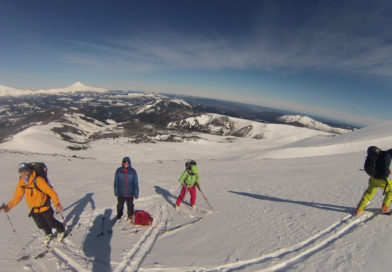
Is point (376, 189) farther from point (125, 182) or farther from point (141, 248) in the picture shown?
point (125, 182)

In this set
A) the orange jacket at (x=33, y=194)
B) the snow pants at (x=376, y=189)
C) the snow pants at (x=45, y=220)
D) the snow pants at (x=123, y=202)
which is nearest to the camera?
the orange jacket at (x=33, y=194)

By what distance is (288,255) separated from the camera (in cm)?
472

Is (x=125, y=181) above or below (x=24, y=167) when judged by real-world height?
below

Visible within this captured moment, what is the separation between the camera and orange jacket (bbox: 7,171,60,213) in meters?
4.82

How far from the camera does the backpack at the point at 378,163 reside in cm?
571

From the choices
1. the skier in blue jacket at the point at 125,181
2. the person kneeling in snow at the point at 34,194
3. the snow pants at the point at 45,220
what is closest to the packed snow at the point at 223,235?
the snow pants at the point at 45,220

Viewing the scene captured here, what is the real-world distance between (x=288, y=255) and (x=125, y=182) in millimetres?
5265

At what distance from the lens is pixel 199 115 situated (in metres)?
144

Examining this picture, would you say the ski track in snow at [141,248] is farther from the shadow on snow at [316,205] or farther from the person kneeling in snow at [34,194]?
the shadow on snow at [316,205]

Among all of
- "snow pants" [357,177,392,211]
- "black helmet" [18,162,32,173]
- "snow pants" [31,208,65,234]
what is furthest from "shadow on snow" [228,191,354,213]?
"black helmet" [18,162,32,173]

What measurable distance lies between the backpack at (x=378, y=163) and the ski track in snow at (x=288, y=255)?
1648mm

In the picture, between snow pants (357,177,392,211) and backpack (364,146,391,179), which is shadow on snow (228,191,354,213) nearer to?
snow pants (357,177,392,211)

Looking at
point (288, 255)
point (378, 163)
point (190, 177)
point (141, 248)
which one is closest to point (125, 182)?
point (141, 248)

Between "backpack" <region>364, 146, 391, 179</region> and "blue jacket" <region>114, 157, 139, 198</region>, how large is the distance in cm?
755
